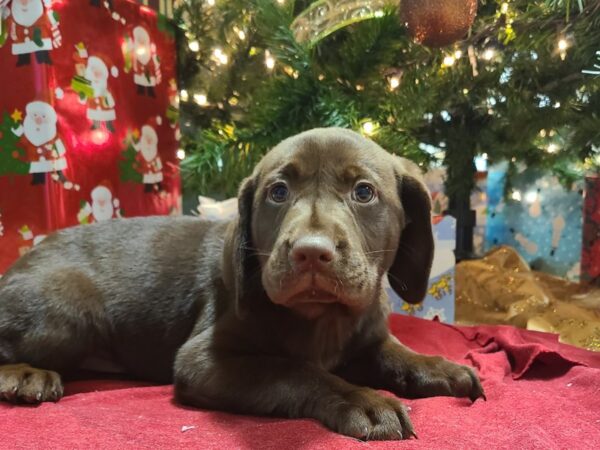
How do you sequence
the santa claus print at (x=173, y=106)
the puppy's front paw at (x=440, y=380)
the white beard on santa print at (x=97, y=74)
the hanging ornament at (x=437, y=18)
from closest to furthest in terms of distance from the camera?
the puppy's front paw at (x=440, y=380), the hanging ornament at (x=437, y=18), the white beard on santa print at (x=97, y=74), the santa claus print at (x=173, y=106)

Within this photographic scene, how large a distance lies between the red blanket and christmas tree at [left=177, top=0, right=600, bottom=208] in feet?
3.49

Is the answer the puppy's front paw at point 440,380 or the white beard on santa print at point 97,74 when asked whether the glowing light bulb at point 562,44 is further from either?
the white beard on santa print at point 97,74

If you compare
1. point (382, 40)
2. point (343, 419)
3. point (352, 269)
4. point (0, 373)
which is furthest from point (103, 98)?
point (343, 419)

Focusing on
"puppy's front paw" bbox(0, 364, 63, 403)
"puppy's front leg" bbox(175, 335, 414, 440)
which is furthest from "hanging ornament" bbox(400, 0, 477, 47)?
"puppy's front paw" bbox(0, 364, 63, 403)

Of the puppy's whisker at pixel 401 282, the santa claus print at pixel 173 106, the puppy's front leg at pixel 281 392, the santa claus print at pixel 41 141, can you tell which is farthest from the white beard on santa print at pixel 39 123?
the puppy's whisker at pixel 401 282

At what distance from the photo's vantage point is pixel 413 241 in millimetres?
1804

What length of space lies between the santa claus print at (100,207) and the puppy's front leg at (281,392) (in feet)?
4.23

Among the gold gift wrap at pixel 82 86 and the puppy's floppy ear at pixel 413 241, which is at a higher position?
the gold gift wrap at pixel 82 86

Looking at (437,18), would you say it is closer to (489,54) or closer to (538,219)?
(489,54)

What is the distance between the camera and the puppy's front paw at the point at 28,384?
162 centimetres

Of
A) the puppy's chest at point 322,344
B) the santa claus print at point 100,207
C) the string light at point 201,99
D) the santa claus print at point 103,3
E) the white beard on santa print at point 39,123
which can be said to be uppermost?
the santa claus print at point 103,3

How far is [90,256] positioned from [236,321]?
2.22 ft

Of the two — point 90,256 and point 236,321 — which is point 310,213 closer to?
point 236,321

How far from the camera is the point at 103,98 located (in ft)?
9.29
